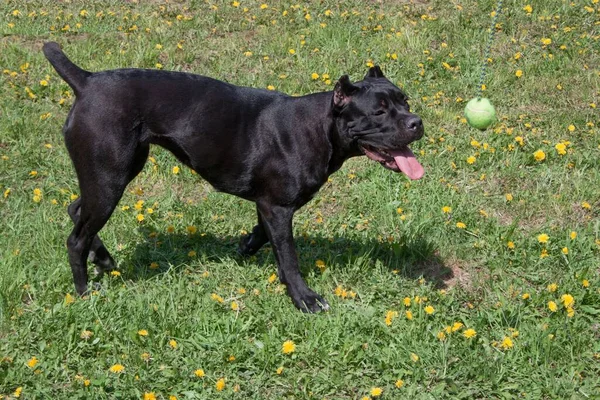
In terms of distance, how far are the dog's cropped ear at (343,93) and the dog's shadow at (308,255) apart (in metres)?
1.12

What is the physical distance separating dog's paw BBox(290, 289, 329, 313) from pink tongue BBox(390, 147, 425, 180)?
939 mm

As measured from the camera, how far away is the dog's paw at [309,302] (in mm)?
4520

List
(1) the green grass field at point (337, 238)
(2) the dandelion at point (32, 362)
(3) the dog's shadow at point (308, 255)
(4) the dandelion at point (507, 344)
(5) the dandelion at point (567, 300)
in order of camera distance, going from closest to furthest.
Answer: (2) the dandelion at point (32, 362) < (1) the green grass field at point (337, 238) < (4) the dandelion at point (507, 344) < (5) the dandelion at point (567, 300) < (3) the dog's shadow at point (308, 255)

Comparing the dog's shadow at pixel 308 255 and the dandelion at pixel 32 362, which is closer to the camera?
the dandelion at pixel 32 362

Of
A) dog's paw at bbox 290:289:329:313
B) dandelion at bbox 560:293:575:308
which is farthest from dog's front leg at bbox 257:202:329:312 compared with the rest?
dandelion at bbox 560:293:575:308

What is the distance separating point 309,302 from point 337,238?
93cm

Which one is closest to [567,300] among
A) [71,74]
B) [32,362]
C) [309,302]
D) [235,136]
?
[309,302]

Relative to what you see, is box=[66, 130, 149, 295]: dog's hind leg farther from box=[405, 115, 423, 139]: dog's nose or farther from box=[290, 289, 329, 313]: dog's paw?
box=[405, 115, 423, 139]: dog's nose

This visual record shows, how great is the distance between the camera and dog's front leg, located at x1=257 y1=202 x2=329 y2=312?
4.56 meters

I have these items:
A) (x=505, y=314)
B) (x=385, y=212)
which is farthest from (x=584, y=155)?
(x=505, y=314)

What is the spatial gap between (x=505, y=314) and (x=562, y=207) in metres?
1.53

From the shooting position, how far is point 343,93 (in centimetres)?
428

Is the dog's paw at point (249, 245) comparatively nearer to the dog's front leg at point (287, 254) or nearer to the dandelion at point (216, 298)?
the dog's front leg at point (287, 254)

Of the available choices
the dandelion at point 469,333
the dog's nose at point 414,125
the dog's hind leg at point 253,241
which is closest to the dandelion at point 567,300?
the dandelion at point 469,333
